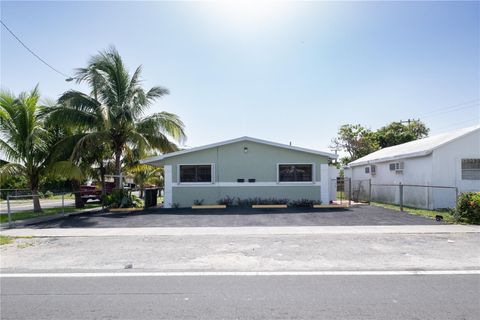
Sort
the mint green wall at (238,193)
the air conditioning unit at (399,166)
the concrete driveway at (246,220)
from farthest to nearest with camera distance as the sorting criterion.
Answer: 1. the air conditioning unit at (399,166)
2. the mint green wall at (238,193)
3. the concrete driveway at (246,220)

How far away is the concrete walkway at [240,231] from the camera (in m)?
9.96

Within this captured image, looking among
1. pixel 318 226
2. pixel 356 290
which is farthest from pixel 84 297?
pixel 318 226

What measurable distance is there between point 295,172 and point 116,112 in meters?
10.0

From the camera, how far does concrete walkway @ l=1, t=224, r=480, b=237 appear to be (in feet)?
32.7

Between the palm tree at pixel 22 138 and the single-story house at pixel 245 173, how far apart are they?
18.0 ft

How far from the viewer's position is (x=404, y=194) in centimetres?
1823

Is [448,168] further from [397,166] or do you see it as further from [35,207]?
[35,207]

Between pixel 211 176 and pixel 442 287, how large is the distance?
44.8 feet

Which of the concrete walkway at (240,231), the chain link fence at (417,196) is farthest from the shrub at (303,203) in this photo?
the concrete walkway at (240,231)

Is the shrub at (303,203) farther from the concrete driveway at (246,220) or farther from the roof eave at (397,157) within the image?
the roof eave at (397,157)

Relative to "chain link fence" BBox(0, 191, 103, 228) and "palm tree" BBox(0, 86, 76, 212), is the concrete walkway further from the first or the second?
"palm tree" BBox(0, 86, 76, 212)

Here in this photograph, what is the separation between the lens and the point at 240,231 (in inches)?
403

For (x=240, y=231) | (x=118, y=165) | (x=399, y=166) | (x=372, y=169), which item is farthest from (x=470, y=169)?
(x=118, y=165)

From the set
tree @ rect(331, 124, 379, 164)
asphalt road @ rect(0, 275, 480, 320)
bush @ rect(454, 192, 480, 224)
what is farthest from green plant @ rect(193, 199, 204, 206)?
tree @ rect(331, 124, 379, 164)
